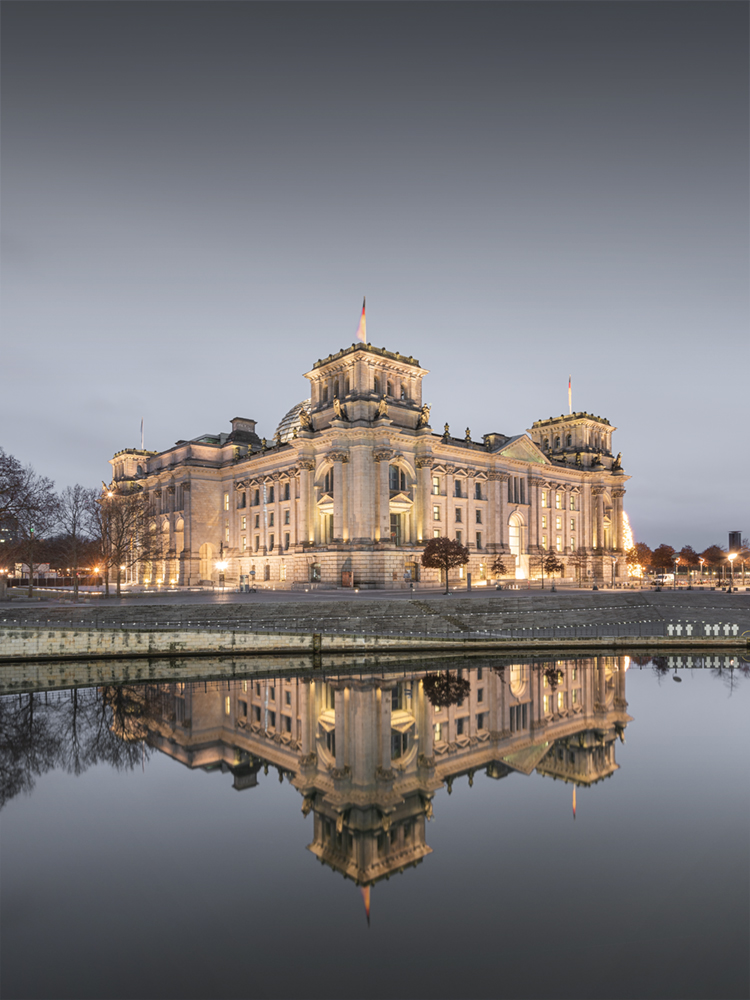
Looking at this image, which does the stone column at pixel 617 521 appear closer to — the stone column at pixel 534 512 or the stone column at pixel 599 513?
the stone column at pixel 599 513

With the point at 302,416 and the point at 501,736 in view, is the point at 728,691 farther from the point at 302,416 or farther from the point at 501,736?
the point at 302,416

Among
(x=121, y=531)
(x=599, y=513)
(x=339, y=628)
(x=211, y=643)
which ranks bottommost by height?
(x=211, y=643)

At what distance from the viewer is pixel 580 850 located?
13.4 metres

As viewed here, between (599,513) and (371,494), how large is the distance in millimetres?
47658

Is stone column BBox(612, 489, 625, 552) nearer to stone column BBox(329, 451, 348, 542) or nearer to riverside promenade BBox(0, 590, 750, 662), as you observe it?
riverside promenade BBox(0, 590, 750, 662)

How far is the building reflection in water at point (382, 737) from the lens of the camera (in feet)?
49.3

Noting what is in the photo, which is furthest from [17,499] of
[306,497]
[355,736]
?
[355,736]

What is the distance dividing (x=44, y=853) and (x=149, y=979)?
591cm

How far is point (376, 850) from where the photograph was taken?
→ 13.4 meters

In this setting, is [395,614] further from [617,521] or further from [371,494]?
[617,521]

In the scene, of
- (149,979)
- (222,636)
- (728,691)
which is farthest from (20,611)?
(728,691)

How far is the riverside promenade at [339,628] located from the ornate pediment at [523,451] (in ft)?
118

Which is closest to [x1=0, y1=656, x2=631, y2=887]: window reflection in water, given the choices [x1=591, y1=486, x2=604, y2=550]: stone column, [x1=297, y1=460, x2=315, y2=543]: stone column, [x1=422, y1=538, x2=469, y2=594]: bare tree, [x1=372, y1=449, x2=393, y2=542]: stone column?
[x1=422, y1=538, x2=469, y2=594]: bare tree

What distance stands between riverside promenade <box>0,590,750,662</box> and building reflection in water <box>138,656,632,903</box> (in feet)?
21.4
